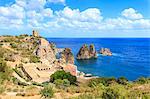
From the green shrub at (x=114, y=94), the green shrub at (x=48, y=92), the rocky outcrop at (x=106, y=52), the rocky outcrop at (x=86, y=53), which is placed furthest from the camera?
the rocky outcrop at (x=106, y=52)

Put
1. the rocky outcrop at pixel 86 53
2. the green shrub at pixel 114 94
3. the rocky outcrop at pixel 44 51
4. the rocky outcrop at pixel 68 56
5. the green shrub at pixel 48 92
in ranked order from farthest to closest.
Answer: the rocky outcrop at pixel 86 53 → the rocky outcrop at pixel 68 56 → the rocky outcrop at pixel 44 51 → the green shrub at pixel 48 92 → the green shrub at pixel 114 94

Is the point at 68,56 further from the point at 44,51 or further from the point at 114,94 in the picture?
the point at 114,94

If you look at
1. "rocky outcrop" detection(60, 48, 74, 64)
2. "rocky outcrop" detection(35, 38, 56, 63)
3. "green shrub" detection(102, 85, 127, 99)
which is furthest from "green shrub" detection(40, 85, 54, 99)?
"rocky outcrop" detection(60, 48, 74, 64)

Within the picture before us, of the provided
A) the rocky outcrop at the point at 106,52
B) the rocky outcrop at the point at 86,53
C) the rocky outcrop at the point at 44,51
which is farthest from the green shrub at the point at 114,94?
the rocky outcrop at the point at 106,52

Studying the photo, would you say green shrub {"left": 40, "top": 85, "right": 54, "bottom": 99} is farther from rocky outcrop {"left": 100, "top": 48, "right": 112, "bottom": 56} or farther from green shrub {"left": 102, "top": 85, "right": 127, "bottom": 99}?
rocky outcrop {"left": 100, "top": 48, "right": 112, "bottom": 56}

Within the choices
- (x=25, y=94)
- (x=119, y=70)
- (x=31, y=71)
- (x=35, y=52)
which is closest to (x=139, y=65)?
(x=119, y=70)

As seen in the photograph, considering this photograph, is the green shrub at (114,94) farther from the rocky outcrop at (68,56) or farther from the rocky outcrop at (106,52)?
the rocky outcrop at (106,52)

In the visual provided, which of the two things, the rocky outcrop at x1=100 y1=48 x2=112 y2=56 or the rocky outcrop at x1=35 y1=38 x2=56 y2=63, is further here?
the rocky outcrop at x1=100 y1=48 x2=112 y2=56

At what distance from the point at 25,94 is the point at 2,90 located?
61.9 inches

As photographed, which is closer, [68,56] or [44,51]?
[44,51]

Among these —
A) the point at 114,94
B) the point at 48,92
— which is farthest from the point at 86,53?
the point at 114,94

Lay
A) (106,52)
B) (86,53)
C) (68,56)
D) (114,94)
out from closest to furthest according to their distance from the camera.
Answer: (114,94)
(68,56)
(86,53)
(106,52)

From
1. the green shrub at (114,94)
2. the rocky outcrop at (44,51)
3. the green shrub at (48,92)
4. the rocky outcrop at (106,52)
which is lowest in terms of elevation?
the rocky outcrop at (106,52)

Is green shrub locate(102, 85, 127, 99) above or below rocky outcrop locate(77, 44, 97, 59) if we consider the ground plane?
above
